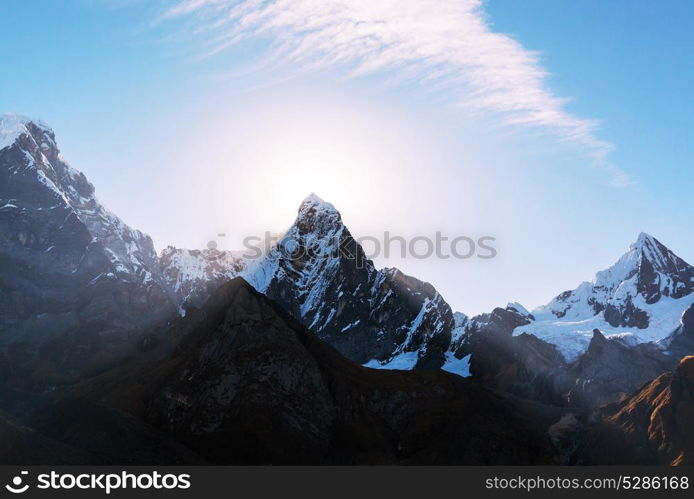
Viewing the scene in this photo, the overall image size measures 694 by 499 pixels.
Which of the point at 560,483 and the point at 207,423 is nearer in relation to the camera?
the point at 560,483

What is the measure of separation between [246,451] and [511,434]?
212 ft

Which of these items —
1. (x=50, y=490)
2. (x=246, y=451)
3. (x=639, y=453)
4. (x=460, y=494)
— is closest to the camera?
(x=50, y=490)

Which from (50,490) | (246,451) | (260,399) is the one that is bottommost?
(50,490)

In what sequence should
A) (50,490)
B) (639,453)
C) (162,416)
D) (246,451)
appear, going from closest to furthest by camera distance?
(50,490)
(246,451)
(162,416)
(639,453)

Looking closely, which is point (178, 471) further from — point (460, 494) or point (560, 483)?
point (560, 483)

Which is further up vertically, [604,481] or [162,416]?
[162,416]

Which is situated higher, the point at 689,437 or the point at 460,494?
the point at 689,437

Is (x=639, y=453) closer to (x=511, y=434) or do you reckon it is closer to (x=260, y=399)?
(x=511, y=434)

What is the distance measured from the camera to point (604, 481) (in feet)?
458

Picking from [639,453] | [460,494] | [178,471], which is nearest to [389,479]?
[460,494]

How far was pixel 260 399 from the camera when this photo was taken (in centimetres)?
18562

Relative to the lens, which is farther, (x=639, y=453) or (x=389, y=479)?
(x=639, y=453)

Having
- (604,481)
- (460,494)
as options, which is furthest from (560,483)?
(460,494)

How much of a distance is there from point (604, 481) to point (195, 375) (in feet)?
323
